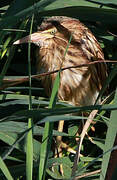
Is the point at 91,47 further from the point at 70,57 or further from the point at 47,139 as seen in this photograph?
the point at 47,139

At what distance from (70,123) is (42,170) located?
0.97m

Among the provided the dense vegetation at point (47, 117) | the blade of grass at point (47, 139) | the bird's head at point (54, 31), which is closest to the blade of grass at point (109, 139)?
the dense vegetation at point (47, 117)

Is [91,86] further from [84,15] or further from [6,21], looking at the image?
[6,21]

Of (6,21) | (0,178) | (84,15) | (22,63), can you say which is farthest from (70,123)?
(6,21)

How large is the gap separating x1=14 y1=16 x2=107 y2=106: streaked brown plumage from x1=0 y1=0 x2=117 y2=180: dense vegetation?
0.26 feet

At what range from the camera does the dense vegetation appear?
920mm

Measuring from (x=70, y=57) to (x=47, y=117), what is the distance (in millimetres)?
1216

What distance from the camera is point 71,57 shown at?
208cm

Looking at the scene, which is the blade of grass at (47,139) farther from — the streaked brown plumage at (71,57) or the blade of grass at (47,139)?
the streaked brown plumage at (71,57)

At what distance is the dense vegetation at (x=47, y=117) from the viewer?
920 millimetres

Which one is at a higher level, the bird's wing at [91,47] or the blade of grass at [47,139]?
the blade of grass at [47,139]

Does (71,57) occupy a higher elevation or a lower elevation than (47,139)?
lower

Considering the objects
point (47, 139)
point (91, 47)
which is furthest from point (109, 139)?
point (91, 47)

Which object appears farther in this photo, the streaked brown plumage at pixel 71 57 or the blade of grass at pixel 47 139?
the streaked brown plumage at pixel 71 57
